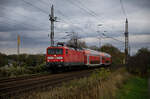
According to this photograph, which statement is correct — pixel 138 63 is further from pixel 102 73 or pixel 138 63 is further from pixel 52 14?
pixel 102 73

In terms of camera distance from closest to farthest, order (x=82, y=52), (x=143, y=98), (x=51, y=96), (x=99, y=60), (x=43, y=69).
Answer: (x=51, y=96), (x=143, y=98), (x=43, y=69), (x=82, y=52), (x=99, y=60)

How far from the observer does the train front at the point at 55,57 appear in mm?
23422

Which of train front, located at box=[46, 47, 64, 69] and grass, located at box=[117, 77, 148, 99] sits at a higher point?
train front, located at box=[46, 47, 64, 69]

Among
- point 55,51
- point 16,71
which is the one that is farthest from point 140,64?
point 16,71

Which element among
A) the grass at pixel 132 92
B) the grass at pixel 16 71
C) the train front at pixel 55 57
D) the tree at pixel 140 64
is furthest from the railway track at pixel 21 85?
the tree at pixel 140 64

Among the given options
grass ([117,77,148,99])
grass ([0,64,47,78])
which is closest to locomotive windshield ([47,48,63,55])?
grass ([0,64,47,78])

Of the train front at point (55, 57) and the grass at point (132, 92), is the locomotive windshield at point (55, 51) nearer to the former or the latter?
the train front at point (55, 57)

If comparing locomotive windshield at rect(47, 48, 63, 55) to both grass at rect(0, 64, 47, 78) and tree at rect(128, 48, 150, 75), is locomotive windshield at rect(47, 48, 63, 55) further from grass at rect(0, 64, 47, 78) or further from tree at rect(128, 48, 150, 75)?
tree at rect(128, 48, 150, 75)

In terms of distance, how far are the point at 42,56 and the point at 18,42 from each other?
10163mm

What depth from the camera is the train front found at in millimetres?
23422

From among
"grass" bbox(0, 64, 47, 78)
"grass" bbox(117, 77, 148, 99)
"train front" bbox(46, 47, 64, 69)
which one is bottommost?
"grass" bbox(117, 77, 148, 99)

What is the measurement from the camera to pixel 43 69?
27109 millimetres

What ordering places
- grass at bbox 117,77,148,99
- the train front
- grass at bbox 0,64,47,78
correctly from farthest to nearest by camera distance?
the train front
grass at bbox 0,64,47,78
grass at bbox 117,77,148,99

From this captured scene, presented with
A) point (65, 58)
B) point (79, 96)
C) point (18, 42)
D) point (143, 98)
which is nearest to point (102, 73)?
point (143, 98)
